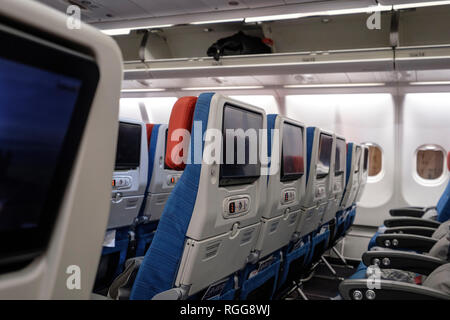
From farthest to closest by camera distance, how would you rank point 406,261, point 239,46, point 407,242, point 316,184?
point 239,46 < point 316,184 < point 407,242 < point 406,261

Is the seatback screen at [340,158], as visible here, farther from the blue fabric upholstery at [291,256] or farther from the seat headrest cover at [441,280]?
the seat headrest cover at [441,280]

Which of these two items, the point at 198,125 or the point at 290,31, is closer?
the point at 198,125

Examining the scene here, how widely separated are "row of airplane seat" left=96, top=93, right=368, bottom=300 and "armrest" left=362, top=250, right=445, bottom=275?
62 cm

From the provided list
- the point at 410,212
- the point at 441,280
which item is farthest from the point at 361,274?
the point at 410,212

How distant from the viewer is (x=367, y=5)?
4.81 m

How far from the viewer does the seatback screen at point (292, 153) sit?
264cm

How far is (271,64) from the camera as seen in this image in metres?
6.66

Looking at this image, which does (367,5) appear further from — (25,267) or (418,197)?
(25,267)

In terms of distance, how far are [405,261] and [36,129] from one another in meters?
2.39

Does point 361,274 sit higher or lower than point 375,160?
lower

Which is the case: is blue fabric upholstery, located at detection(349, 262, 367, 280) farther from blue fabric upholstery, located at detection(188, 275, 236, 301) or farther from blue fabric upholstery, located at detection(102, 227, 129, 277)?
blue fabric upholstery, located at detection(102, 227, 129, 277)

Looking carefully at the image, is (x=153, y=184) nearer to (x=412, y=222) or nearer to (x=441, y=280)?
(x=412, y=222)

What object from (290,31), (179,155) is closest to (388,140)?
(290,31)
